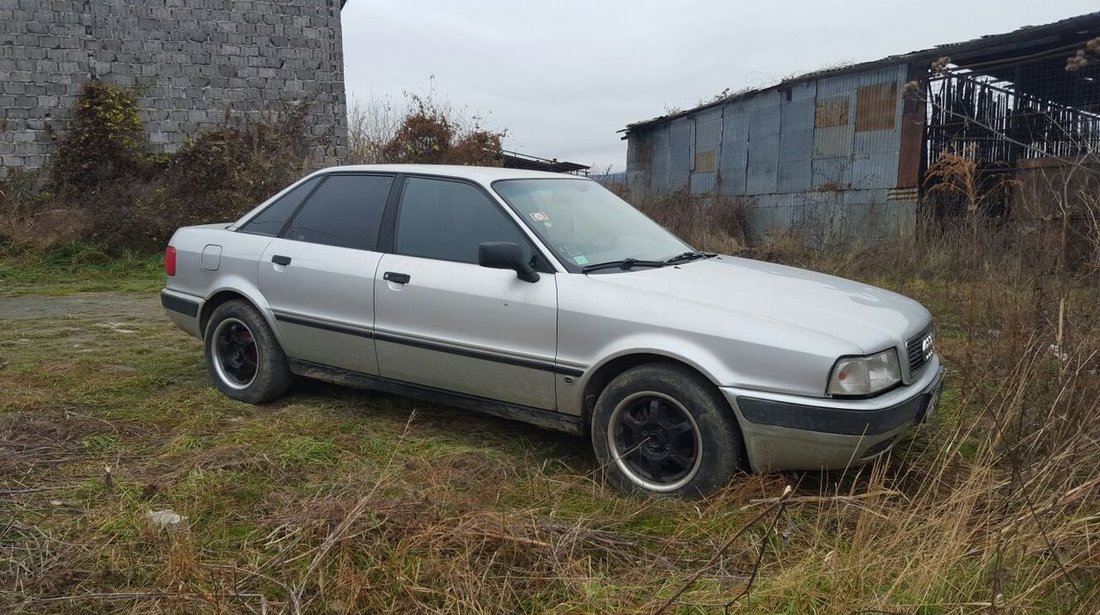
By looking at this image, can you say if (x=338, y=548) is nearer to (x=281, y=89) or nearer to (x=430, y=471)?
(x=430, y=471)

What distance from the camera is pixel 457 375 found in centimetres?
392

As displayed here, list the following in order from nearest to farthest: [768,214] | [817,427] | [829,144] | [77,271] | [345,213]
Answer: [817,427], [345,213], [77,271], [829,144], [768,214]

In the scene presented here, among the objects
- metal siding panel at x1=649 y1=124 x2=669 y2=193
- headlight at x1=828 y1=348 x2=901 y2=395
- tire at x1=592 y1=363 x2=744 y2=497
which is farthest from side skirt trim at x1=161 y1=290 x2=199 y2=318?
metal siding panel at x1=649 y1=124 x2=669 y2=193

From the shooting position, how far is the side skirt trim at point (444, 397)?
12.1 feet

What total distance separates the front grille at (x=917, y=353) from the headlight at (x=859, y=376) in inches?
10.3

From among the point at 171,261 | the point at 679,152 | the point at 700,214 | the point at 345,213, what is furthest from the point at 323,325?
the point at 679,152

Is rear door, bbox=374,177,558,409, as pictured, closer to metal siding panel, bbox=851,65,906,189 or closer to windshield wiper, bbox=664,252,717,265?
windshield wiper, bbox=664,252,717,265

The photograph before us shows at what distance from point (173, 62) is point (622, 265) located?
44.1ft

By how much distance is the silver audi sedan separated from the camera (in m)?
3.10

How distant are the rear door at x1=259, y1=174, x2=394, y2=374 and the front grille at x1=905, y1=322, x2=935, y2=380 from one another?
105 inches

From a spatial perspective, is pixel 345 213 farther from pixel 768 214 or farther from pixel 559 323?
pixel 768 214

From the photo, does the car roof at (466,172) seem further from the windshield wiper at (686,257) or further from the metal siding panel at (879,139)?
the metal siding panel at (879,139)

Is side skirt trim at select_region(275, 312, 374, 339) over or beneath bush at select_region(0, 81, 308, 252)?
beneath

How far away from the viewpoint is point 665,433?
3311mm
